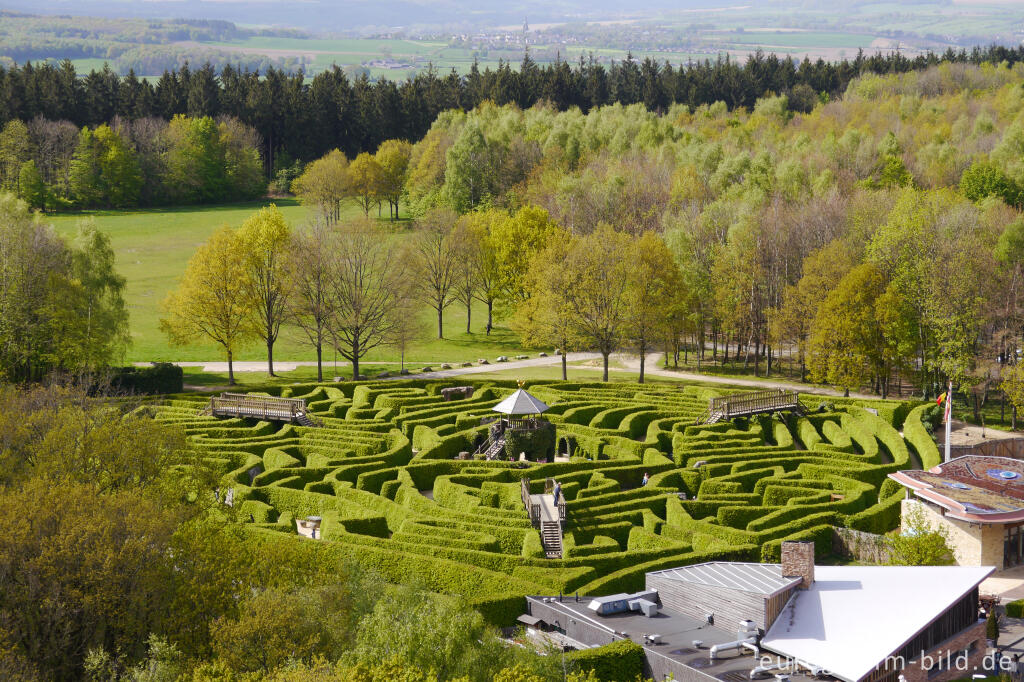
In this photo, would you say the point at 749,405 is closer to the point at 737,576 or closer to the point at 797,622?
the point at 737,576

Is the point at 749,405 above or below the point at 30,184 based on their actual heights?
below

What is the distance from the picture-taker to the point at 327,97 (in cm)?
17962

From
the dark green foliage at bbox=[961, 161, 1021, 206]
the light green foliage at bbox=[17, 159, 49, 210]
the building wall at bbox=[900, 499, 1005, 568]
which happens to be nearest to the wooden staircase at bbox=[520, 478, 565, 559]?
the building wall at bbox=[900, 499, 1005, 568]

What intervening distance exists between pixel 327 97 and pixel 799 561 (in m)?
155

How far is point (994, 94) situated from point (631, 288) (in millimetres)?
98919

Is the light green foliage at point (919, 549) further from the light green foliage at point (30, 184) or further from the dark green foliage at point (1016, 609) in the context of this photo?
the light green foliage at point (30, 184)

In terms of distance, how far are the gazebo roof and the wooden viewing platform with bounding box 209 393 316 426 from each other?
13805 millimetres

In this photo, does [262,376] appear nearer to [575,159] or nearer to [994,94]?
[575,159]

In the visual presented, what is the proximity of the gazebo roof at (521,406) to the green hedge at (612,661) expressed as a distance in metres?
29.3

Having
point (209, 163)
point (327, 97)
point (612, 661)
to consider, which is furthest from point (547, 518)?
point (327, 97)

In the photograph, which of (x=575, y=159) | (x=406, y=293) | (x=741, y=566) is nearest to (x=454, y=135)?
(x=575, y=159)

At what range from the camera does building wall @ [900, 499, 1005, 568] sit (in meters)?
49.5

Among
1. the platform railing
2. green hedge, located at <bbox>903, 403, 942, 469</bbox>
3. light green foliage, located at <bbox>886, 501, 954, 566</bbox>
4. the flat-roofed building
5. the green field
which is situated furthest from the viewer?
the green field

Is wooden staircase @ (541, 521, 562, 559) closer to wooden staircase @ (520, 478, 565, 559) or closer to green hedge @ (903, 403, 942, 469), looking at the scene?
wooden staircase @ (520, 478, 565, 559)
